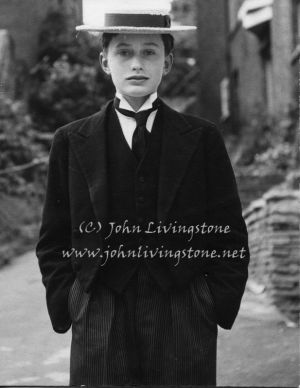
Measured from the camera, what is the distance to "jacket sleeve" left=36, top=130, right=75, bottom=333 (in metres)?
2.41

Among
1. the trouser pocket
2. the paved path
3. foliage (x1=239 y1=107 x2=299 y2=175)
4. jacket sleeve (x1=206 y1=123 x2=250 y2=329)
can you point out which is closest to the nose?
jacket sleeve (x1=206 y1=123 x2=250 y2=329)

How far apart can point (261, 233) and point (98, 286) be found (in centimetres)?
359

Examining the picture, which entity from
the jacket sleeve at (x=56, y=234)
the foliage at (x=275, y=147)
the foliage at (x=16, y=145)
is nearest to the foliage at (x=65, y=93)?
the foliage at (x=16, y=145)

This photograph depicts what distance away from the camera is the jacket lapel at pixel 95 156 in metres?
2.35

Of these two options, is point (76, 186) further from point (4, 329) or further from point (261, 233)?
point (261, 233)

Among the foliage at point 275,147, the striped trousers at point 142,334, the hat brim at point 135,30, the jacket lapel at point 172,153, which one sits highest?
the hat brim at point 135,30

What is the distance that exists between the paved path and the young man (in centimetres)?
174

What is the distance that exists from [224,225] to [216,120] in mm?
16134

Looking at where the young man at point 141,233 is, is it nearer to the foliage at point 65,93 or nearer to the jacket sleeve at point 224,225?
the jacket sleeve at point 224,225

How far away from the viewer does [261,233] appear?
5758 mm

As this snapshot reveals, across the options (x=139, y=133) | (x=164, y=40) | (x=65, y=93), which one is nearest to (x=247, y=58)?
(x=65, y=93)

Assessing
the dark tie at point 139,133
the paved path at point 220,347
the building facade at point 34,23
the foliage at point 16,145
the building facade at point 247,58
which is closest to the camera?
the dark tie at point 139,133

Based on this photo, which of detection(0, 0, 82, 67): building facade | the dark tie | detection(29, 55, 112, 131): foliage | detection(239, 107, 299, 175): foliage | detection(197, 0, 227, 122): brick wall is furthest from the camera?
detection(197, 0, 227, 122): brick wall

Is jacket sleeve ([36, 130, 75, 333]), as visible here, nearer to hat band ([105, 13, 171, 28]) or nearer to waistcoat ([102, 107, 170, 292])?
waistcoat ([102, 107, 170, 292])
